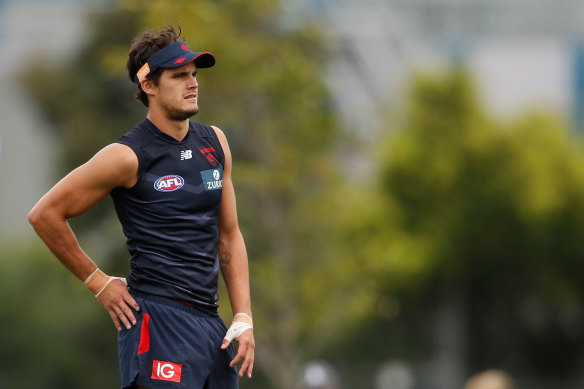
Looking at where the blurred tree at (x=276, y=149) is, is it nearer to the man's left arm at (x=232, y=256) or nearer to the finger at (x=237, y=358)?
the man's left arm at (x=232, y=256)

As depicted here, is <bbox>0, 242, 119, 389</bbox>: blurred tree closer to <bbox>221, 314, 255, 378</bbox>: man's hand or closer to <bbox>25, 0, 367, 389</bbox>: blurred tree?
<bbox>25, 0, 367, 389</bbox>: blurred tree

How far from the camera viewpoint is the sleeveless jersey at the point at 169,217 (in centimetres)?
523

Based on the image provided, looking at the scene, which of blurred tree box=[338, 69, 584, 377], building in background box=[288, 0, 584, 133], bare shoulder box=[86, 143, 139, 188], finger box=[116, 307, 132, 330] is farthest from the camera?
building in background box=[288, 0, 584, 133]

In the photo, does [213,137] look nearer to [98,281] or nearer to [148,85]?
[148,85]

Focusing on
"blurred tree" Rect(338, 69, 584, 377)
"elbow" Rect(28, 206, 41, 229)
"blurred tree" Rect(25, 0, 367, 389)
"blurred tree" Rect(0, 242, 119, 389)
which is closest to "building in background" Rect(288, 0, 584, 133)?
"blurred tree" Rect(338, 69, 584, 377)

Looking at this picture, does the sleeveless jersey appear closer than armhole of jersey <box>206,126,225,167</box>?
Yes

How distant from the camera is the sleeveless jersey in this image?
5.23 metres

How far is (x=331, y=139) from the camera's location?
2136cm

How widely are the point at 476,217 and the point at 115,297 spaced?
87.9 ft

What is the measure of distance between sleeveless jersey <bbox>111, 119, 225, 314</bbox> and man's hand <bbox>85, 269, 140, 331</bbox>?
0.26 ft

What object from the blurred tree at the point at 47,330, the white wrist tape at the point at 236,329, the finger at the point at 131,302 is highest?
the finger at the point at 131,302

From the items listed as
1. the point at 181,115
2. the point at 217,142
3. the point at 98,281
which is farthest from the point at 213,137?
the point at 98,281

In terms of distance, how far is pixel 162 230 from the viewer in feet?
17.2

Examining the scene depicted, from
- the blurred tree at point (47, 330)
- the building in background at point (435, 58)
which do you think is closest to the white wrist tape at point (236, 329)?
the building in background at point (435, 58)
